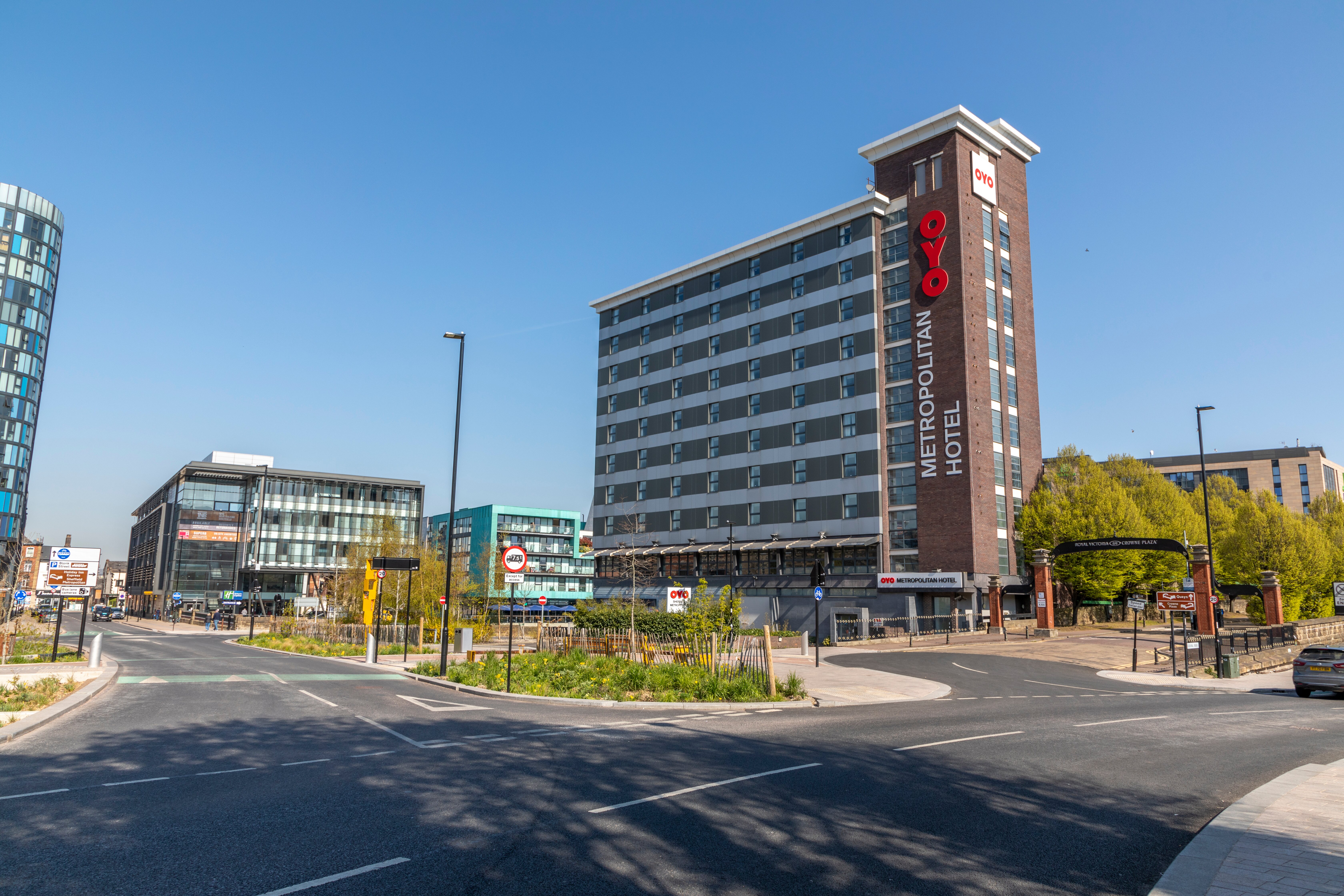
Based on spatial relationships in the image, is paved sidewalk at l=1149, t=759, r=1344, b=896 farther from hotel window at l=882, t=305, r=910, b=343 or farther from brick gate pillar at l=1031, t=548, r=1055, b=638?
A: hotel window at l=882, t=305, r=910, b=343

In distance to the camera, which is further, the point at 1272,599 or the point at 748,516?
the point at 748,516

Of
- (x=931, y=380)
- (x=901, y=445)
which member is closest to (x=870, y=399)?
(x=901, y=445)

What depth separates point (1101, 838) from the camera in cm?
812

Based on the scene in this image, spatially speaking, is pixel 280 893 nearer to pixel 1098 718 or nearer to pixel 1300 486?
pixel 1098 718

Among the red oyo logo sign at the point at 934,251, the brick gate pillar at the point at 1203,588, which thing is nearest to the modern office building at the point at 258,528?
the red oyo logo sign at the point at 934,251

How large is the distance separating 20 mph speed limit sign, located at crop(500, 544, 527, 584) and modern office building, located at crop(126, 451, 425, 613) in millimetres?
89635

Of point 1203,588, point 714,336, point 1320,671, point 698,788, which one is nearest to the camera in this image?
point 698,788

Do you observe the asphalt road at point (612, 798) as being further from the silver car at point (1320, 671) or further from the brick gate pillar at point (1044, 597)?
the brick gate pillar at point (1044, 597)

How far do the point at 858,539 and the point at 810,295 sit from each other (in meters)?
19.3

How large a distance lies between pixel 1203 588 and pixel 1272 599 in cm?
975

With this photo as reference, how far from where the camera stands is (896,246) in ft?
199

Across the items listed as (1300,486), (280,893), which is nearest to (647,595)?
(280,893)

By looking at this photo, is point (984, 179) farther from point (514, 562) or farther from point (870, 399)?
point (514, 562)

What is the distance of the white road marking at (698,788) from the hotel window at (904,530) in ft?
157
